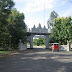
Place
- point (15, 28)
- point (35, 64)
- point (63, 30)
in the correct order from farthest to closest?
point (63, 30) → point (15, 28) → point (35, 64)

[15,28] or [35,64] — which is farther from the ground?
[15,28]

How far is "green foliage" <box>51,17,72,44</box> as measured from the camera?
112 ft

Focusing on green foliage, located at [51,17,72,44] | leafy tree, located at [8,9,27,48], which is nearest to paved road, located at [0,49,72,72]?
leafy tree, located at [8,9,27,48]

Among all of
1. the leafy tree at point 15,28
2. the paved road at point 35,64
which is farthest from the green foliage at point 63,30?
the paved road at point 35,64

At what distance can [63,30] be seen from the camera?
117 ft

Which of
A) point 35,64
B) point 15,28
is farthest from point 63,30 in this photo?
point 35,64

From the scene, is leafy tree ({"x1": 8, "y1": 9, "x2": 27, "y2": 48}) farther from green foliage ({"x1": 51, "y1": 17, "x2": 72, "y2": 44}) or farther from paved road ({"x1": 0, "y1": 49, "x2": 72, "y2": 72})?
paved road ({"x1": 0, "y1": 49, "x2": 72, "y2": 72})

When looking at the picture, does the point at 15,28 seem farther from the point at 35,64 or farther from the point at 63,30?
the point at 35,64

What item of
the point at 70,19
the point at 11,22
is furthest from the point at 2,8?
the point at 70,19

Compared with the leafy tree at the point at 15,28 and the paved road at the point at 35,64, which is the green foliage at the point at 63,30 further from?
the paved road at the point at 35,64

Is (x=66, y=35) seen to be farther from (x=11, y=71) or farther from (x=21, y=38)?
(x=11, y=71)

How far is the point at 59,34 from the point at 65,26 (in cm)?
331

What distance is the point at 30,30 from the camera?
42562 millimetres

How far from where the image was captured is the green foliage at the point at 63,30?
1345 inches
